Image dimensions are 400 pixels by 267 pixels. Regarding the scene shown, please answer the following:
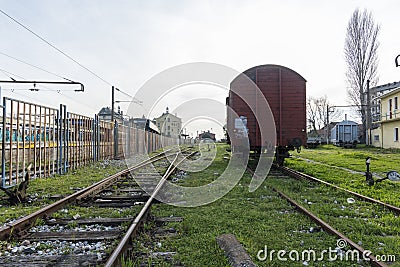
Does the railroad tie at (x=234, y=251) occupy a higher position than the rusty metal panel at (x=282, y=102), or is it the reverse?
the rusty metal panel at (x=282, y=102)

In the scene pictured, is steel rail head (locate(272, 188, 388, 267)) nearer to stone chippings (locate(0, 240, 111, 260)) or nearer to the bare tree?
stone chippings (locate(0, 240, 111, 260))

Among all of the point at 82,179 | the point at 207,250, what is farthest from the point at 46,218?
the point at 82,179

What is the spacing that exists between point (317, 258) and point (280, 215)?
1.75m

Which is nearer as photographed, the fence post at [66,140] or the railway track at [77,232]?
the railway track at [77,232]

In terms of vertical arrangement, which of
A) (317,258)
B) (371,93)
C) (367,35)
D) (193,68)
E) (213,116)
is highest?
(367,35)

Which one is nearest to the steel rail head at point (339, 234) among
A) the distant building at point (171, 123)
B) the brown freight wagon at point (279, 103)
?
the brown freight wagon at point (279, 103)

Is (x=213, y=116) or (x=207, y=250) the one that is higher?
(x=213, y=116)

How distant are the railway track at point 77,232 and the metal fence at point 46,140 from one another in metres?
2.83

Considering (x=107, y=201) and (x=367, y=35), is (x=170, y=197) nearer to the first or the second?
(x=107, y=201)

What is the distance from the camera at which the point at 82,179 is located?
31.3ft

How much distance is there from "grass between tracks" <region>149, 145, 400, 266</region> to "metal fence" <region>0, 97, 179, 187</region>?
4.57 m

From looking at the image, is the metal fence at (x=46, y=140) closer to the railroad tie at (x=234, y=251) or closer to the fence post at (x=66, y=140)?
the fence post at (x=66, y=140)

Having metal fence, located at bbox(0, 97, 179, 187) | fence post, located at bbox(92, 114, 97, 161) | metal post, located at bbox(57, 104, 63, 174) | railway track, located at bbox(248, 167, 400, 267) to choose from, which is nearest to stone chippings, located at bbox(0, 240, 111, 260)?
railway track, located at bbox(248, 167, 400, 267)

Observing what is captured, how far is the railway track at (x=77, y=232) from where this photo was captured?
334 centimetres
